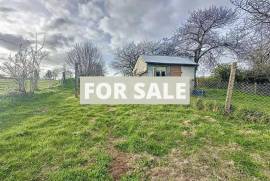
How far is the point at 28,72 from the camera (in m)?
18.2

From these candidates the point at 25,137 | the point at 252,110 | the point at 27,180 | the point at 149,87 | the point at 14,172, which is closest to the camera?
the point at 27,180

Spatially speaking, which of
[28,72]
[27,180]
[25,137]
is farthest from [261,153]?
[28,72]

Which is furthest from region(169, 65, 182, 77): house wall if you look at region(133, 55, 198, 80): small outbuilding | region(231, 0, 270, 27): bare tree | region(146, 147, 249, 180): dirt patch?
region(146, 147, 249, 180): dirt patch

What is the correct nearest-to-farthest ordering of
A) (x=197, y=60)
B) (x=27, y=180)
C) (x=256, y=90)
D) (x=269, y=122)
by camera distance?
1. (x=27, y=180)
2. (x=269, y=122)
3. (x=256, y=90)
4. (x=197, y=60)

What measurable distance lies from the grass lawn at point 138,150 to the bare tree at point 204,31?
19.6 m

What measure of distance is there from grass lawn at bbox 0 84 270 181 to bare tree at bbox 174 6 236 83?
19.6m

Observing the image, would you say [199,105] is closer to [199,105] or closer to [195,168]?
[199,105]

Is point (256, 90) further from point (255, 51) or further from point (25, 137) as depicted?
point (25, 137)

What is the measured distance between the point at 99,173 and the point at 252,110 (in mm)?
5954

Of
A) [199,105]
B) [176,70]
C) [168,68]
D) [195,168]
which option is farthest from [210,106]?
[176,70]

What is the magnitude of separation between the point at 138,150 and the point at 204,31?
23158 mm

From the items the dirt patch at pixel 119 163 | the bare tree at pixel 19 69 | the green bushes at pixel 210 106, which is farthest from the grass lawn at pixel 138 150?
the bare tree at pixel 19 69

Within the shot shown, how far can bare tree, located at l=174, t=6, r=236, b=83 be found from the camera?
79.0 feet

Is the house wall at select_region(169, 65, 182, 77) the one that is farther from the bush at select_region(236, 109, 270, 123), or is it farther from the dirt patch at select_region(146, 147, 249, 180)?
the dirt patch at select_region(146, 147, 249, 180)
